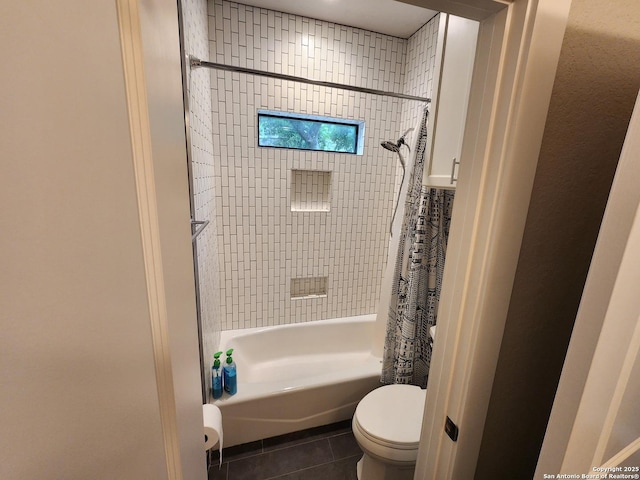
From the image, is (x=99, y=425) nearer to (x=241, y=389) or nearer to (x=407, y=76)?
(x=241, y=389)

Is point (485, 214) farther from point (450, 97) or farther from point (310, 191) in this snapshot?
point (310, 191)

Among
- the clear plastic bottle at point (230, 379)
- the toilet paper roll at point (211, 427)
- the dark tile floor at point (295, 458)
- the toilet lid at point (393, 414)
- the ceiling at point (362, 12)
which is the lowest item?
the dark tile floor at point (295, 458)

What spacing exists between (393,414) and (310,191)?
1.65 meters

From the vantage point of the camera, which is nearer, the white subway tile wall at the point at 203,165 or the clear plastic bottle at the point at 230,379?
the white subway tile wall at the point at 203,165

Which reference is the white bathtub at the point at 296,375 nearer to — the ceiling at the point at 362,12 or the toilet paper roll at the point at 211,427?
the toilet paper roll at the point at 211,427

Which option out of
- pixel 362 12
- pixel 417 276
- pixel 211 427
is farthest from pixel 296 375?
pixel 362 12

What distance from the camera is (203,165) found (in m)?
1.63

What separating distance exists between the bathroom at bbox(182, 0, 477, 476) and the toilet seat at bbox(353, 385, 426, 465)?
1.30 ft

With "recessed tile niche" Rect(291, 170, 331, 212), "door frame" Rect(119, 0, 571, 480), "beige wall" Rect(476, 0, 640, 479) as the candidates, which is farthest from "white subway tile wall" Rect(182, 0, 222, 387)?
"beige wall" Rect(476, 0, 640, 479)

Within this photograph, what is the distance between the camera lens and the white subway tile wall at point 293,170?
192 centimetres

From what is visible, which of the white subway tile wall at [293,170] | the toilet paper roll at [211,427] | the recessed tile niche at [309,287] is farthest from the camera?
the recessed tile niche at [309,287]

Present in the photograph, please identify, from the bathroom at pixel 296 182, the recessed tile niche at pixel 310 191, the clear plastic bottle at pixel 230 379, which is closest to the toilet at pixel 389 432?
the bathroom at pixel 296 182

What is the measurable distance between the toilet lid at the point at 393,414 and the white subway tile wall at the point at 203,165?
2.87ft

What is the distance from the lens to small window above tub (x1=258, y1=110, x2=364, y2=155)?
212cm
